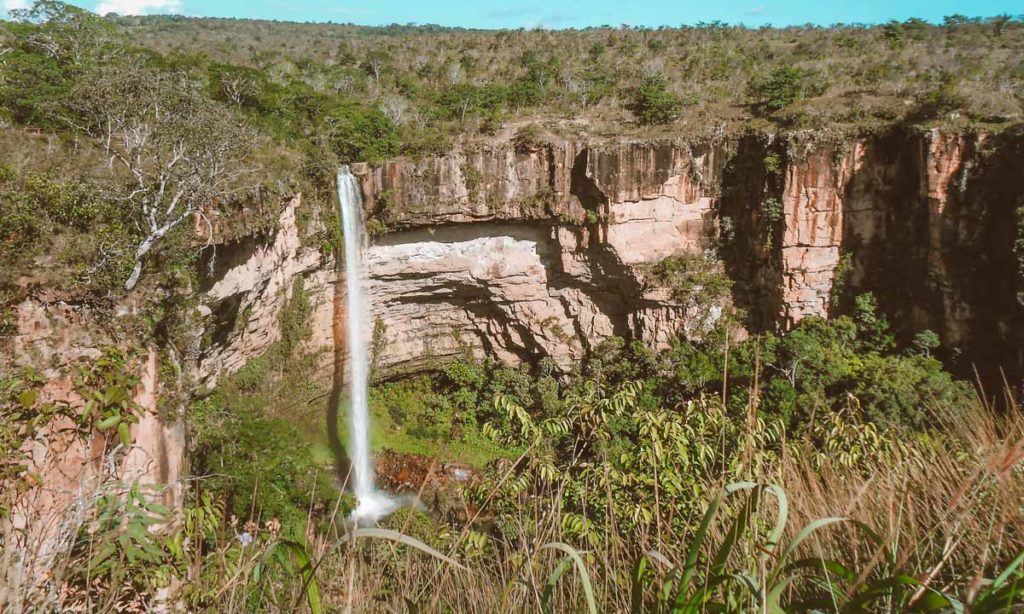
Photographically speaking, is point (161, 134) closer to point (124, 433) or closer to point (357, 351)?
point (124, 433)

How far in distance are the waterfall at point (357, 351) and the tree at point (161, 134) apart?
4608mm

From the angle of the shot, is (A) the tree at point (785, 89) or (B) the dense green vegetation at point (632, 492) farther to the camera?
(A) the tree at point (785, 89)

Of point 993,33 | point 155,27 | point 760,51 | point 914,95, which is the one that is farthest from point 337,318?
point 155,27

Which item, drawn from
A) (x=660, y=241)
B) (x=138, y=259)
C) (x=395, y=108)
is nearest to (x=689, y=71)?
(x=660, y=241)

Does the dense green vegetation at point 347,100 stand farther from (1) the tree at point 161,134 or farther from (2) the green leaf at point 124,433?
(2) the green leaf at point 124,433

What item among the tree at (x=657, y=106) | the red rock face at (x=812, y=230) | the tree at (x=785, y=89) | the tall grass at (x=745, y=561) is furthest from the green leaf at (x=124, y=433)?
the tree at (x=785, y=89)

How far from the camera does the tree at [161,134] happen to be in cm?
754

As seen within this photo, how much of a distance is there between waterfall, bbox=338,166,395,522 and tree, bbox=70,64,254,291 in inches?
181

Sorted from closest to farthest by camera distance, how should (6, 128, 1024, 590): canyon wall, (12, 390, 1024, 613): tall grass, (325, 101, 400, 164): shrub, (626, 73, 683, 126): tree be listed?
(12, 390, 1024, 613): tall grass → (6, 128, 1024, 590): canyon wall → (325, 101, 400, 164): shrub → (626, 73, 683, 126): tree

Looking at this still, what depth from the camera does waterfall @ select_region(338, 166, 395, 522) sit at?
1277cm

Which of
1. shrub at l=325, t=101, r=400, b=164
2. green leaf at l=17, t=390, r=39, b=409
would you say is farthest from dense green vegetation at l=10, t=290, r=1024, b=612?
shrub at l=325, t=101, r=400, b=164

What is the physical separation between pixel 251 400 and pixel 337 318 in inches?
114

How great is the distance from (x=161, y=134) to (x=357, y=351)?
756 centimetres

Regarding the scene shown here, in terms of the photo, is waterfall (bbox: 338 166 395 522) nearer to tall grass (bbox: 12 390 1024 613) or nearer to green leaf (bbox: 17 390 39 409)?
green leaf (bbox: 17 390 39 409)
